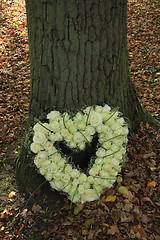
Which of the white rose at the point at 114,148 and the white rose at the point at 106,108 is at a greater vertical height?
the white rose at the point at 106,108

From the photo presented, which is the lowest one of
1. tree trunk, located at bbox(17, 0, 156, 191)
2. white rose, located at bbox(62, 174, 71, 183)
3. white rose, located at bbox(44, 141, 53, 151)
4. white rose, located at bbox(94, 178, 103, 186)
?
white rose, located at bbox(94, 178, 103, 186)

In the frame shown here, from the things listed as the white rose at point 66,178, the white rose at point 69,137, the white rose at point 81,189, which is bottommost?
the white rose at point 81,189

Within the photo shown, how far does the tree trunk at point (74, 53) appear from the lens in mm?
2016

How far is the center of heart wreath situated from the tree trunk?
0.20 metres

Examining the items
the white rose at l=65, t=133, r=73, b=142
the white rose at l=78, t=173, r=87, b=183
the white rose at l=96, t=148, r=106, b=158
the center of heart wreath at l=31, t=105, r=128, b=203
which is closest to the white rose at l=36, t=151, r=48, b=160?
the center of heart wreath at l=31, t=105, r=128, b=203

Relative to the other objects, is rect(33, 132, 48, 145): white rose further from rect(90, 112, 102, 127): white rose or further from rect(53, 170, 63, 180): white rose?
rect(90, 112, 102, 127): white rose

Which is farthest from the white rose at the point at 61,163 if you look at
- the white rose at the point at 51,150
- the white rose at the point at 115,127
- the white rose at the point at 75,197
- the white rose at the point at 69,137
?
the white rose at the point at 115,127

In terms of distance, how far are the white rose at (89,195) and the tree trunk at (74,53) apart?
1.98ft

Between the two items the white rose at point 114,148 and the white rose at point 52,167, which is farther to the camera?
the white rose at point 114,148

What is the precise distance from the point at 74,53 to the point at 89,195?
1328 millimetres

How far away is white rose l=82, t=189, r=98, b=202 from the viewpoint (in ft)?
7.22

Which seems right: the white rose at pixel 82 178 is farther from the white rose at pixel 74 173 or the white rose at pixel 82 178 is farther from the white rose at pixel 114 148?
the white rose at pixel 114 148

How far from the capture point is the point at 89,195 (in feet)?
7.25

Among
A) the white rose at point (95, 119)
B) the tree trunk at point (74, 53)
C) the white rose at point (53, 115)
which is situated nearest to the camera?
the tree trunk at point (74, 53)
